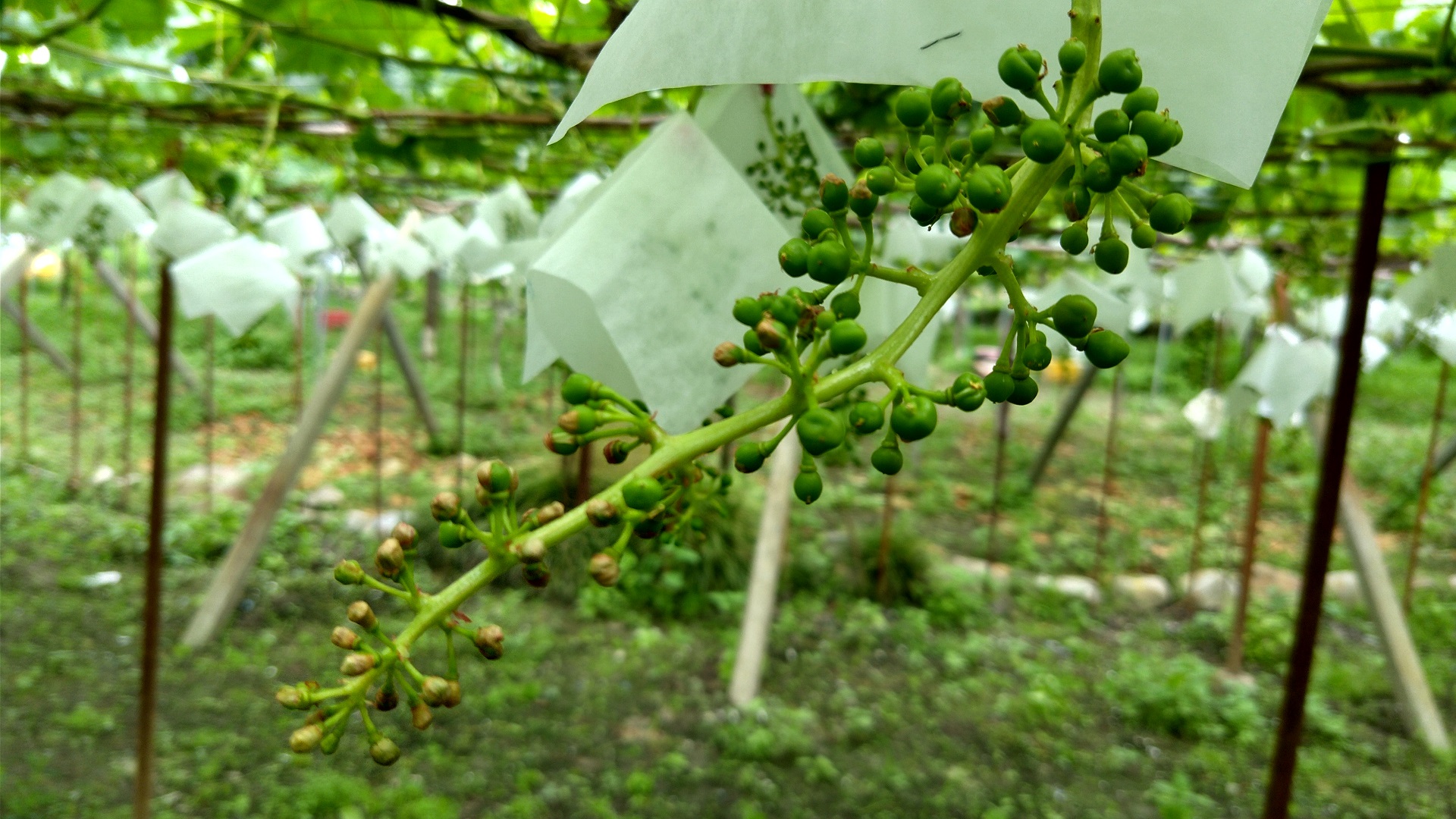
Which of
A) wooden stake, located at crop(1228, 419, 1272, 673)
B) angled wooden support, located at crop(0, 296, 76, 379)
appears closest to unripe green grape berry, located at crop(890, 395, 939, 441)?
wooden stake, located at crop(1228, 419, 1272, 673)

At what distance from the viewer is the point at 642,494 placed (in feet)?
0.79

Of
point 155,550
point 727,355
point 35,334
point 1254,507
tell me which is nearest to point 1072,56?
point 727,355

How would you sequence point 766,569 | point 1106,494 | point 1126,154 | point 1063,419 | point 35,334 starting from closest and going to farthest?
point 1126,154, point 766,569, point 1106,494, point 1063,419, point 35,334

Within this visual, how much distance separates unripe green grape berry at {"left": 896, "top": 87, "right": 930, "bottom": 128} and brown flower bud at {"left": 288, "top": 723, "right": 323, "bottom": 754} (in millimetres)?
214

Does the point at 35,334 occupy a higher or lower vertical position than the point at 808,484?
lower

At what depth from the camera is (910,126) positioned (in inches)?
10.2

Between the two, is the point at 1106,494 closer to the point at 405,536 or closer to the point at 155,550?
the point at 155,550

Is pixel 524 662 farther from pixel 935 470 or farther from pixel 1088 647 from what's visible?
pixel 935 470

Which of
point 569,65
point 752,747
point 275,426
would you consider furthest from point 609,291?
point 275,426

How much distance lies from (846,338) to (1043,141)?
0.07 metres

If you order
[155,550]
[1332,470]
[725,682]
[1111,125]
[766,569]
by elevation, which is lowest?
[725,682]

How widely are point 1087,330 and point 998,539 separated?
Answer: 516 centimetres

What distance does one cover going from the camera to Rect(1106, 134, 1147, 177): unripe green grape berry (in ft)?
0.70

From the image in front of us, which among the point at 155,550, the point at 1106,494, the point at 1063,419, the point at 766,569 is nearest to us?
the point at 155,550
